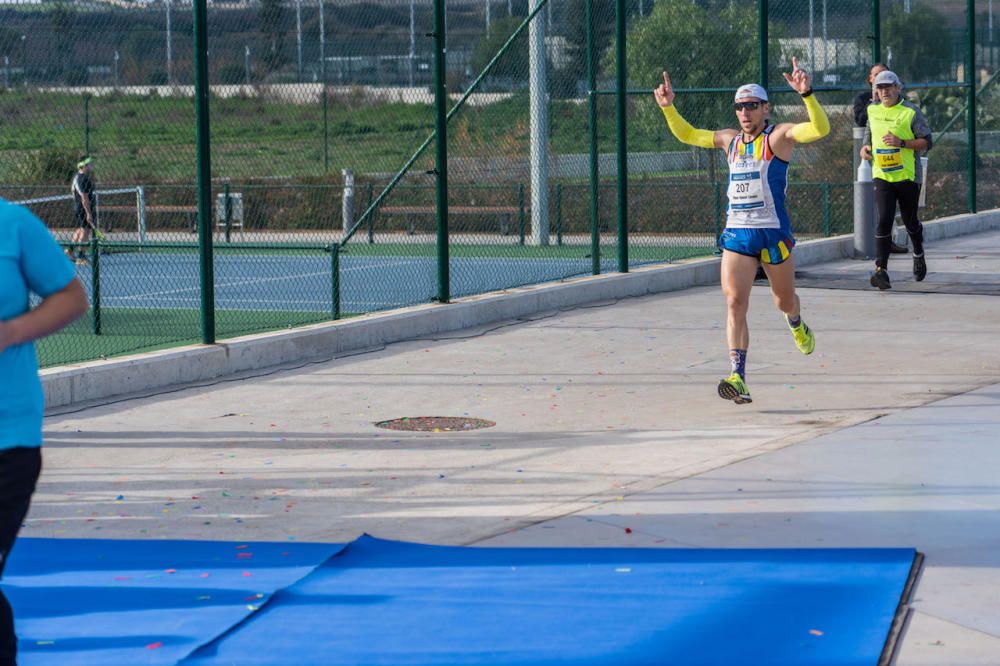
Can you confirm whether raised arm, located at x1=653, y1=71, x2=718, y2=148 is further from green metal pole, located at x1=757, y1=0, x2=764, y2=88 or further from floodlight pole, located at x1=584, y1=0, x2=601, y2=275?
green metal pole, located at x1=757, y1=0, x2=764, y2=88

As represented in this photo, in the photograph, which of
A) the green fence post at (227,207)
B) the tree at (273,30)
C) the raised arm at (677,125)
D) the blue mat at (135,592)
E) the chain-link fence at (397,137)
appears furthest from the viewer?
the green fence post at (227,207)

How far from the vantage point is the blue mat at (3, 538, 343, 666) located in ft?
18.6

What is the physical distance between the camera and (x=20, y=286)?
4652 millimetres

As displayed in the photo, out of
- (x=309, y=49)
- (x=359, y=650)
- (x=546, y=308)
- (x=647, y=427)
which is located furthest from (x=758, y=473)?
(x=309, y=49)

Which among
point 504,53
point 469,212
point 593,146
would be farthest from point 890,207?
point 469,212

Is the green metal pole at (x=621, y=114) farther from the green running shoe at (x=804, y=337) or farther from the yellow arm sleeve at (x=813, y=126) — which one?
the yellow arm sleeve at (x=813, y=126)

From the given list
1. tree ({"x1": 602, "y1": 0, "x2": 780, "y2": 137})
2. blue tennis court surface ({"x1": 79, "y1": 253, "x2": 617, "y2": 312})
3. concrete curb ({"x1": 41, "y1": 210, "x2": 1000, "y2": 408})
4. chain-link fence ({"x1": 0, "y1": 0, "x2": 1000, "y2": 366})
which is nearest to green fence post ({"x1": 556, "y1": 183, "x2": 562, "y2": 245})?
chain-link fence ({"x1": 0, "y1": 0, "x2": 1000, "y2": 366})

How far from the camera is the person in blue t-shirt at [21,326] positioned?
461 cm

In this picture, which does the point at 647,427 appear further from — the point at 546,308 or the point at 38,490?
the point at 546,308

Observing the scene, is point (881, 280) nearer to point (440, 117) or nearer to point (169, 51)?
point (440, 117)

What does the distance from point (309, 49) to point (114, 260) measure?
7808 mm

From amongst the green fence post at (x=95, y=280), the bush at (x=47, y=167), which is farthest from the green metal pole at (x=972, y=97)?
the green fence post at (x=95, y=280)

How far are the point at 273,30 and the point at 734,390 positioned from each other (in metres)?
6.61

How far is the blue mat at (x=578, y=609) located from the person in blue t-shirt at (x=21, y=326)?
1.10 m
